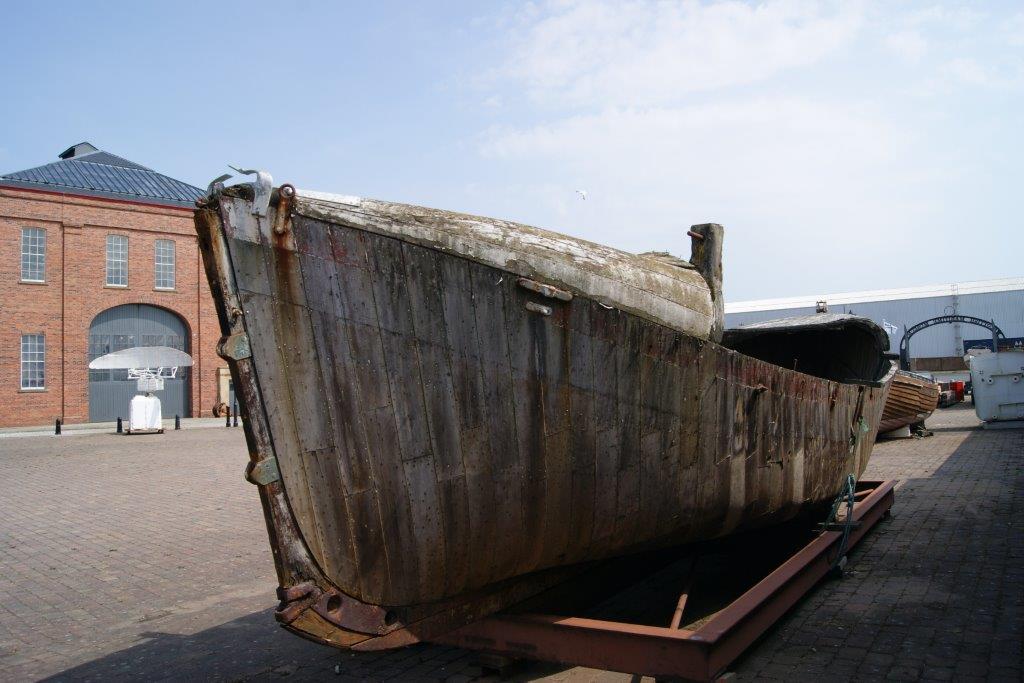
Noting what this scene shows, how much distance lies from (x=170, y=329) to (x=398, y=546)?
28538mm

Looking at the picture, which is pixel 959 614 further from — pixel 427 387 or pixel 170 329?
pixel 170 329

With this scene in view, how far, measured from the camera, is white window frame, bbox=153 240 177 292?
28422 millimetres

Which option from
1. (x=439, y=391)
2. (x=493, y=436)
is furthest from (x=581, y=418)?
(x=439, y=391)

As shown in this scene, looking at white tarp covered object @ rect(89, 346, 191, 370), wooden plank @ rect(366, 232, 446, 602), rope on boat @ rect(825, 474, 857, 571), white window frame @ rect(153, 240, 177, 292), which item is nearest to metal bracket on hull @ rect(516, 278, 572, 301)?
wooden plank @ rect(366, 232, 446, 602)

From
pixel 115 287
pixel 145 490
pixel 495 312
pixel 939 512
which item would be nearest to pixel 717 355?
pixel 495 312

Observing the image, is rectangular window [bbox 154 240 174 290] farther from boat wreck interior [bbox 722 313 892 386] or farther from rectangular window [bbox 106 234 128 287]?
boat wreck interior [bbox 722 313 892 386]

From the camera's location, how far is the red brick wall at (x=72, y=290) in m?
25.6

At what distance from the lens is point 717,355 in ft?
13.5

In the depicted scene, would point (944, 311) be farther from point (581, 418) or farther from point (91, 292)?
point (581, 418)

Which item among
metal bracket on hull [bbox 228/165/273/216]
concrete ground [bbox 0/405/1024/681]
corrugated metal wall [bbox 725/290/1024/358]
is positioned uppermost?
corrugated metal wall [bbox 725/290/1024/358]

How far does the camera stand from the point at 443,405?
128 inches

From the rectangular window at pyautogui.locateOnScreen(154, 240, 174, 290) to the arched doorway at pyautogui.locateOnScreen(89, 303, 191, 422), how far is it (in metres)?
0.94

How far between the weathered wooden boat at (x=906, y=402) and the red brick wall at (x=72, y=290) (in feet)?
71.2

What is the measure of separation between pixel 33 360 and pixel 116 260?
4387 millimetres
